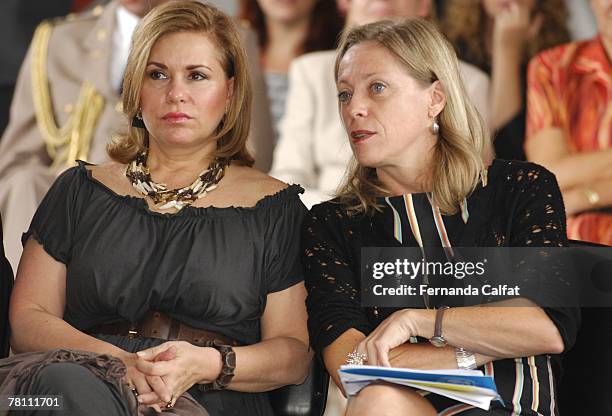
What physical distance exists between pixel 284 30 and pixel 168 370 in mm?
2791

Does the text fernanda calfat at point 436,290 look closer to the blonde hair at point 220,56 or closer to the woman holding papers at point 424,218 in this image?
the woman holding papers at point 424,218

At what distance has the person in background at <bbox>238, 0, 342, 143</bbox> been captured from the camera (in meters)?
4.70

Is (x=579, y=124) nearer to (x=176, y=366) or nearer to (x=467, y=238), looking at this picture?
(x=467, y=238)

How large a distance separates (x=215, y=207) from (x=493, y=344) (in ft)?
2.46

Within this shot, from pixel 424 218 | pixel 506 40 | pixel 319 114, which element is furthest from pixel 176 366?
pixel 506 40

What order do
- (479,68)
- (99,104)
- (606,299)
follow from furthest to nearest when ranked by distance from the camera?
(479,68)
(99,104)
(606,299)

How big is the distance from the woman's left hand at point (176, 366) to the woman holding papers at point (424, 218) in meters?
0.25

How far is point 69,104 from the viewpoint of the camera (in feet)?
13.8

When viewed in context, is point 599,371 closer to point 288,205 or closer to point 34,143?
point 288,205

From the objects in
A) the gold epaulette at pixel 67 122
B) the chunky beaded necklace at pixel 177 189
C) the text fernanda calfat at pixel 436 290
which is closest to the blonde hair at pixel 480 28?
the gold epaulette at pixel 67 122

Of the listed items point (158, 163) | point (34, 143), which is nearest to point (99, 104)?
point (34, 143)

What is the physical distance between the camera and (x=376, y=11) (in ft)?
13.9

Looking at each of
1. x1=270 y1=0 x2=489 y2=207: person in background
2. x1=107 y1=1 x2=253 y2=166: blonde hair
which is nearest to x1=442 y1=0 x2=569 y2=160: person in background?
x1=270 y1=0 x2=489 y2=207: person in background

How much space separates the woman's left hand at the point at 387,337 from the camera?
7.24ft
